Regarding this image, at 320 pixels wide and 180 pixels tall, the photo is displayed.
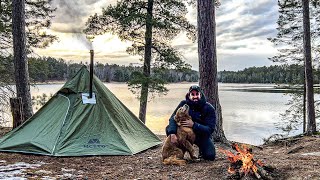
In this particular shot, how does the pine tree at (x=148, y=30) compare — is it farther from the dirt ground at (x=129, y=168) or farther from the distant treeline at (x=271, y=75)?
the dirt ground at (x=129, y=168)

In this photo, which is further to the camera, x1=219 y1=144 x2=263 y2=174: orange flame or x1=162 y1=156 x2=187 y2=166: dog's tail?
x1=162 y1=156 x2=187 y2=166: dog's tail

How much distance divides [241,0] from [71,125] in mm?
13174

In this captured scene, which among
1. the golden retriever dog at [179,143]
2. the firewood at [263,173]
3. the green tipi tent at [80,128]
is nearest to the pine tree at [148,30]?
the green tipi tent at [80,128]

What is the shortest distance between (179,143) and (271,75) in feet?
144

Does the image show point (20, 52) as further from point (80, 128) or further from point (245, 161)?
point (245, 161)

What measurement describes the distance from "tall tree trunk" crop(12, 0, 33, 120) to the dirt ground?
10.2 ft

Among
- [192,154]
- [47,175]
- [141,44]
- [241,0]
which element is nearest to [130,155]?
[192,154]

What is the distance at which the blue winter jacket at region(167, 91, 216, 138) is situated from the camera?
18.5ft

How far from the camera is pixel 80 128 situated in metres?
7.08

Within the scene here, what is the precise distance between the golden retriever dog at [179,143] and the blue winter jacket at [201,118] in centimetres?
10

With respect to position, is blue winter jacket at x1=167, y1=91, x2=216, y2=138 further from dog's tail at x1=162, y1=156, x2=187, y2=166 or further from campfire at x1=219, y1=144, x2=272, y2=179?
campfire at x1=219, y1=144, x2=272, y2=179

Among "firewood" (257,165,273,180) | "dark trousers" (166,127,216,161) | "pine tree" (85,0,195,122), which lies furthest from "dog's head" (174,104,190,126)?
"pine tree" (85,0,195,122)

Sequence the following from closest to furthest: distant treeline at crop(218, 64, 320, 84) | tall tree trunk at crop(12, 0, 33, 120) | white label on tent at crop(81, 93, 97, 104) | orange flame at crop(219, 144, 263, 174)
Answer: orange flame at crop(219, 144, 263, 174), white label on tent at crop(81, 93, 97, 104), tall tree trunk at crop(12, 0, 33, 120), distant treeline at crop(218, 64, 320, 84)

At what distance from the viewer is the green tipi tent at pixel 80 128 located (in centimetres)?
682
